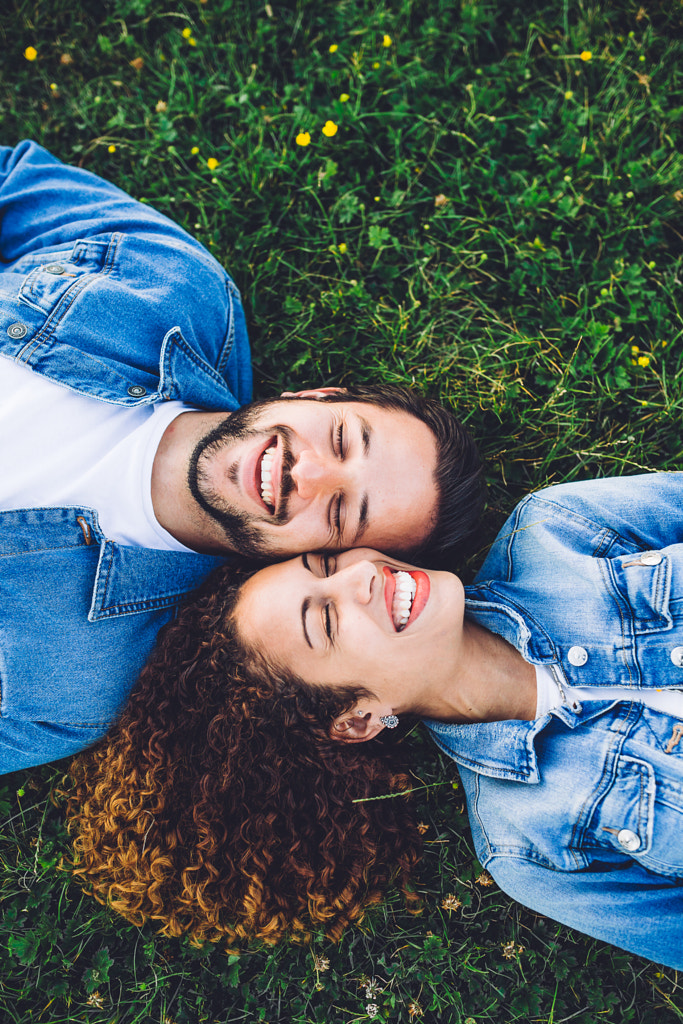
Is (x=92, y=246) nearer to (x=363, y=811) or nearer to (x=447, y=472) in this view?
(x=447, y=472)

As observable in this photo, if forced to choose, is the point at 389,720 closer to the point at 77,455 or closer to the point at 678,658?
the point at 678,658

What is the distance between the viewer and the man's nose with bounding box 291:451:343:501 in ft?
8.73

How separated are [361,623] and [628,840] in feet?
4.81

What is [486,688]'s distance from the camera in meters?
2.92

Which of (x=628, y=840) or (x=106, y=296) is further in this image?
(x=106, y=296)

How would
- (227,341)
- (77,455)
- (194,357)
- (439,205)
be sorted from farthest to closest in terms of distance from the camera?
(439,205)
(227,341)
(194,357)
(77,455)

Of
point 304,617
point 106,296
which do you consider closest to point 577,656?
point 304,617

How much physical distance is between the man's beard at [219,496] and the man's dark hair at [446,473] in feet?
1.22

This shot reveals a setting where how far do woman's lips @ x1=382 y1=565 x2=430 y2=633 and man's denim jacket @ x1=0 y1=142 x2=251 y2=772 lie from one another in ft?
3.73

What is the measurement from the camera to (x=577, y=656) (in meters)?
2.86

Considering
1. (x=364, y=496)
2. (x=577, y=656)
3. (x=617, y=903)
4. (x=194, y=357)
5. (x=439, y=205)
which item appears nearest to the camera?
(x=617, y=903)

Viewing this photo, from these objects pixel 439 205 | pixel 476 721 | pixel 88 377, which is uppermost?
pixel 439 205

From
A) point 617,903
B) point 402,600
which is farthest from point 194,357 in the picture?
point 617,903

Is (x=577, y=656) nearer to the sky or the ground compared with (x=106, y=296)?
nearer to the ground
